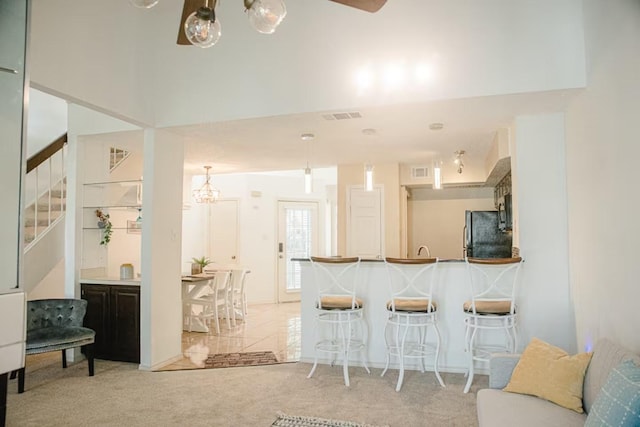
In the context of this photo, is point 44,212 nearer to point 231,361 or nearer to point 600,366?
point 231,361

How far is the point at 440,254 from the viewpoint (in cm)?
783

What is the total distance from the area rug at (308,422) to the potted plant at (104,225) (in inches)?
121

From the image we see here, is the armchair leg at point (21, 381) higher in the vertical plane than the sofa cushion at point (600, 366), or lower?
Answer: lower

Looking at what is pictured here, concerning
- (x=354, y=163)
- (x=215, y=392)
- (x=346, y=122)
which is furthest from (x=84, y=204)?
(x=354, y=163)

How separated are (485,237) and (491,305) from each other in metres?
2.57

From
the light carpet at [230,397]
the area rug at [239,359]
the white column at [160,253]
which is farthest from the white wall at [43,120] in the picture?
the area rug at [239,359]

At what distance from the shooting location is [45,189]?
523 centimetres

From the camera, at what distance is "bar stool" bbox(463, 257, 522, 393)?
11.7ft

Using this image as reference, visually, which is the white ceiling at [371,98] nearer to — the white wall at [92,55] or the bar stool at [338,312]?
the white wall at [92,55]

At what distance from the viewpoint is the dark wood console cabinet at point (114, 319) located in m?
4.42

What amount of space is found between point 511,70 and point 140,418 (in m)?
3.86

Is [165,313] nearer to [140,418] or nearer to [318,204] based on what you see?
[140,418]

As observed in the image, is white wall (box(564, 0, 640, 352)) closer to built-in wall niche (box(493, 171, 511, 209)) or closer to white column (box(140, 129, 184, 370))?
built-in wall niche (box(493, 171, 511, 209))

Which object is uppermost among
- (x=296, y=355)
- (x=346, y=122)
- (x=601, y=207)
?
(x=346, y=122)
